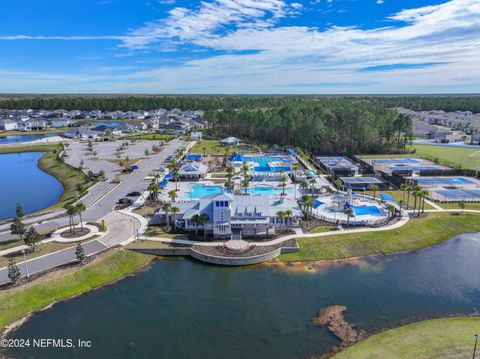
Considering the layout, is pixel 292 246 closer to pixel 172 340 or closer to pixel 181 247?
pixel 181 247

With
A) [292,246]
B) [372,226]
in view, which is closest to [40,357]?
[292,246]

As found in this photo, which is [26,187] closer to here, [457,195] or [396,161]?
[457,195]

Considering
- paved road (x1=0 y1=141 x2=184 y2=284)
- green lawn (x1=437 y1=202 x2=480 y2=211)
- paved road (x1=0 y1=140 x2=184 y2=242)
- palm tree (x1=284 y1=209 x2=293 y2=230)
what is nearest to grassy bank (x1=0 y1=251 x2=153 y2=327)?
paved road (x1=0 y1=141 x2=184 y2=284)

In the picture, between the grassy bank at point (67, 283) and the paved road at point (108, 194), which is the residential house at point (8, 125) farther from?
the grassy bank at point (67, 283)

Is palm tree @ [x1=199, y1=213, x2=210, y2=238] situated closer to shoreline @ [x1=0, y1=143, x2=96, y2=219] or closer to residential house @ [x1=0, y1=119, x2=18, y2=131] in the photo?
shoreline @ [x1=0, y1=143, x2=96, y2=219]

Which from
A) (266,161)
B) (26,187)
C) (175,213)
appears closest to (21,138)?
(26,187)

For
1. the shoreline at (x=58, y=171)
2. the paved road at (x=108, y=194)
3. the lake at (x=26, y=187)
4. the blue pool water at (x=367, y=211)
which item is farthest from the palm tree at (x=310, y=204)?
the lake at (x=26, y=187)
